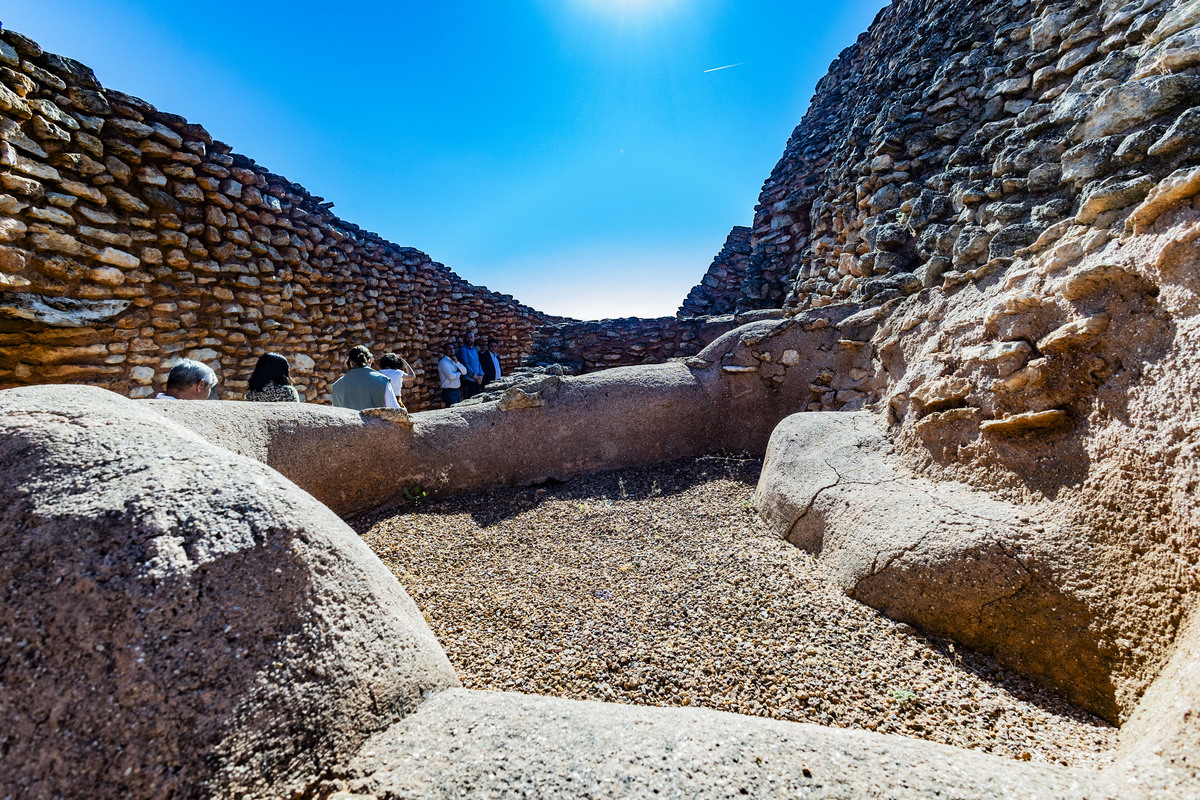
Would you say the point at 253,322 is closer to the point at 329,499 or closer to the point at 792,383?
the point at 329,499

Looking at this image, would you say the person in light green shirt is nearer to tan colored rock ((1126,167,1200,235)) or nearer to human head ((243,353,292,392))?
human head ((243,353,292,392))

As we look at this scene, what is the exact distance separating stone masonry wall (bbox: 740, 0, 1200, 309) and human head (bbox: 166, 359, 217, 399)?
178 inches

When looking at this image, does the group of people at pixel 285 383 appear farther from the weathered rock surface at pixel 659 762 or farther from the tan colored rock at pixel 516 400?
the weathered rock surface at pixel 659 762

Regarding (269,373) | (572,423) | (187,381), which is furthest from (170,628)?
(269,373)

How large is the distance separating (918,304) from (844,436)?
3.63 feet

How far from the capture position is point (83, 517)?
100 cm

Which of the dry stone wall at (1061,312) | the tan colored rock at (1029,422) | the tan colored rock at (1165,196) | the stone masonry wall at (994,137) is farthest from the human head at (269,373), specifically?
the tan colored rock at (1165,196)

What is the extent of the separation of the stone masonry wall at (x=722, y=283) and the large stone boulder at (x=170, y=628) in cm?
807

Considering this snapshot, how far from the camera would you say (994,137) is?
3385 millimetres

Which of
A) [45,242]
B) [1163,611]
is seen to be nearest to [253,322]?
[45,242]

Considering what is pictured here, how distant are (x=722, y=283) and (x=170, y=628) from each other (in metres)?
8.93

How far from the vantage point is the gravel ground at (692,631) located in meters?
1.42

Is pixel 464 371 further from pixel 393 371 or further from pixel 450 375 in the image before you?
pixel 393 371

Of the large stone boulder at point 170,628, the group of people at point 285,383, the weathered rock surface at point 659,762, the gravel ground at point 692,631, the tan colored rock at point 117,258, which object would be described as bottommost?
the gravel ground at point 692,631
